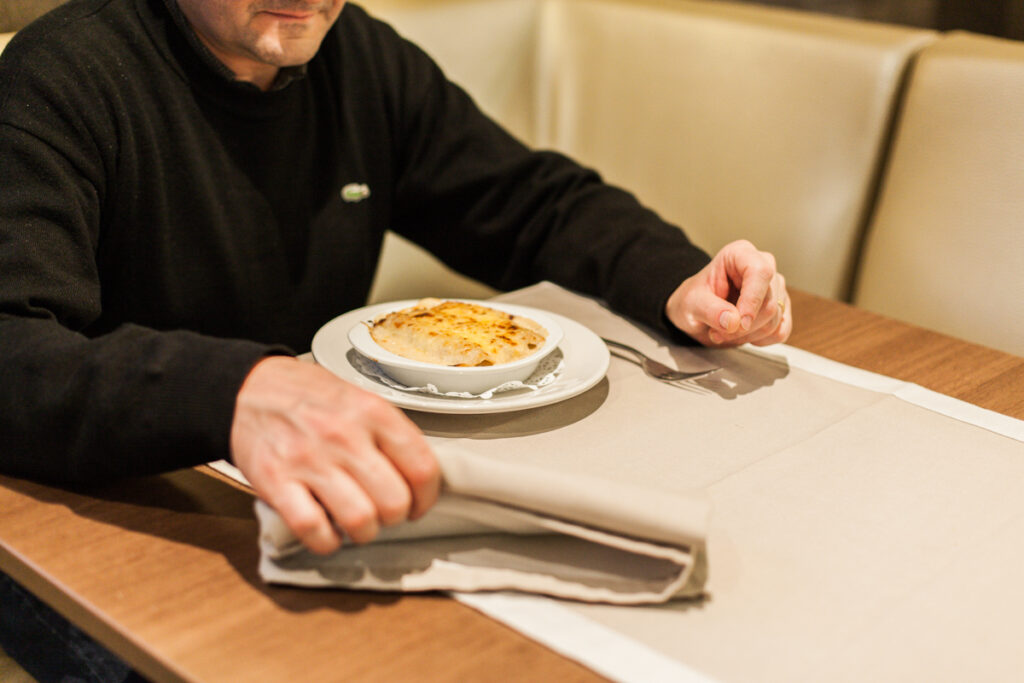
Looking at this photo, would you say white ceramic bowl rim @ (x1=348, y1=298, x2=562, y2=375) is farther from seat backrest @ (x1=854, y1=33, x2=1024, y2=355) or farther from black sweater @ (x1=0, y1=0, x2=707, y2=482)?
seat backrest @ (x1=854, y1=33, x2=1024, y2=355)

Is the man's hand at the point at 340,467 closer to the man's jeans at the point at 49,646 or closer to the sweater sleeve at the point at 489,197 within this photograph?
the man's jeans at the point at 49,646

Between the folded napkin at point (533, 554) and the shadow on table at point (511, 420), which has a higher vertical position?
the folded napkin at point (533, 554)

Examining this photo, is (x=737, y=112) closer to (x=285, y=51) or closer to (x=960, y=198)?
(x=960, y=198)

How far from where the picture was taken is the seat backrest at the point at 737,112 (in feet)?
5.37

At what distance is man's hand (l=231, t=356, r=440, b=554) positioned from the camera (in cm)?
63

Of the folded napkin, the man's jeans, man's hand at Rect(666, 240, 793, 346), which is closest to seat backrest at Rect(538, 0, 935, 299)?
man's hand at Rect(666, 240, 793, 346)

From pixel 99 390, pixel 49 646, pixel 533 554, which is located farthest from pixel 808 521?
pixel 49 646

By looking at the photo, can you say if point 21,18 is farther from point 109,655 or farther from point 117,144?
point 109,655

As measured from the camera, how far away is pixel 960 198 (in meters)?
1.48

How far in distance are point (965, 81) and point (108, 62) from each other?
1191 mm

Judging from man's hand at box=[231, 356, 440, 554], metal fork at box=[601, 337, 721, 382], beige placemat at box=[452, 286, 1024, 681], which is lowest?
metal fork at box=[601, 337, 721, 382]

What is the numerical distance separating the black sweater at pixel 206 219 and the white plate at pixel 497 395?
8 cm

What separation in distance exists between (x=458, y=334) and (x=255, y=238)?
1.55ft

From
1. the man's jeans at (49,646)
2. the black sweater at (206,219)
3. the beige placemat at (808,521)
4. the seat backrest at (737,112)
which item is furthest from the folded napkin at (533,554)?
the seat backrest at (737,112)
